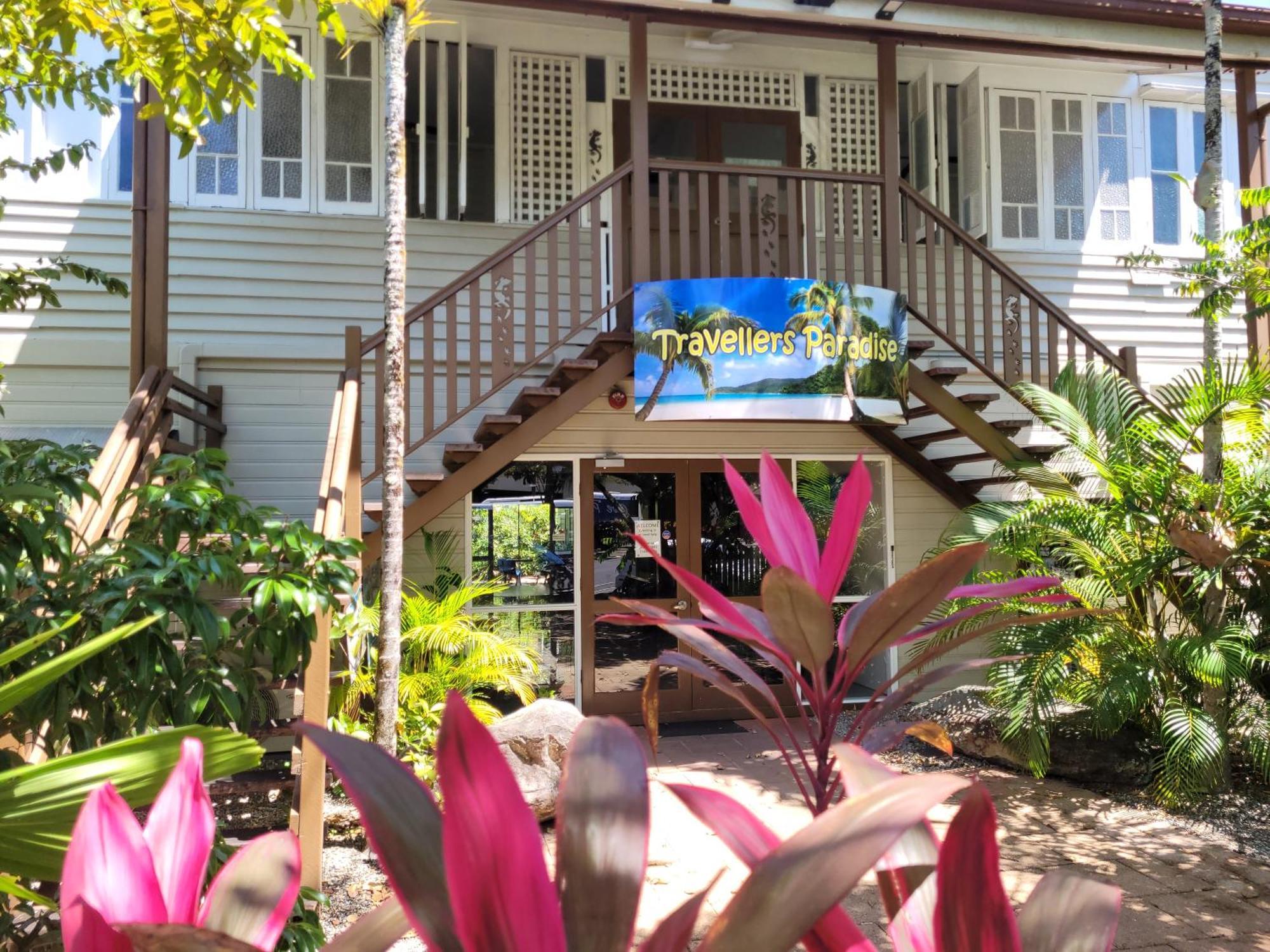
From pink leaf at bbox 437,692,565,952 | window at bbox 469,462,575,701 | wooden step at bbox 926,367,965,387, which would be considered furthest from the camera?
window at bbox 469,462,575,701

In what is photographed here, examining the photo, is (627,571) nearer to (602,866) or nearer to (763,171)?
(763,171)

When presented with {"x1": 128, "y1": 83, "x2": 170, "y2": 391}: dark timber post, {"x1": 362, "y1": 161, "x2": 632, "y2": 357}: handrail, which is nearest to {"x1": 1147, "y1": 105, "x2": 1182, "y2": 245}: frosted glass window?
{"x1": 362, "y1": 161, "x2": 632, "y2": 357}: handrail

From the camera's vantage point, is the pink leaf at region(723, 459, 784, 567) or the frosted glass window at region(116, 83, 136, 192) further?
the frosted glass window at region(116, 83, 136, 192)

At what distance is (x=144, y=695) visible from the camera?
2561 mm

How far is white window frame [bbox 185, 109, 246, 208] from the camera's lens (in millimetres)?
→ 7645

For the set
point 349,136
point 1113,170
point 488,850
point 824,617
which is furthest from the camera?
point 1113,170

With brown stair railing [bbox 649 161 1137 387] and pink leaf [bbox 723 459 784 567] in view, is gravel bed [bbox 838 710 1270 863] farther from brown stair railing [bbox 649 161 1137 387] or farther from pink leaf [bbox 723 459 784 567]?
pink leaf [bbox 723 459 784 567]

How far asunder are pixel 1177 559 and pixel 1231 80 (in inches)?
249

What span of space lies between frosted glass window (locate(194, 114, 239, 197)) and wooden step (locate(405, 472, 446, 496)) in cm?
→ 328

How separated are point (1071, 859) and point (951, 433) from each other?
3.72 metres

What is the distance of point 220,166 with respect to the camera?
305 inches

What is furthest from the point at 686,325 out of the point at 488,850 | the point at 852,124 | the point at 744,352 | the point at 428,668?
the point at 488,850

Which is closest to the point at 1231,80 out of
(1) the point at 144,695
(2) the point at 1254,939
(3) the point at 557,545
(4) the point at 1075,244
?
(4) the point at 1075,244

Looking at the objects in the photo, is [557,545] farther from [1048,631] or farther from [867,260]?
[1048,631]
